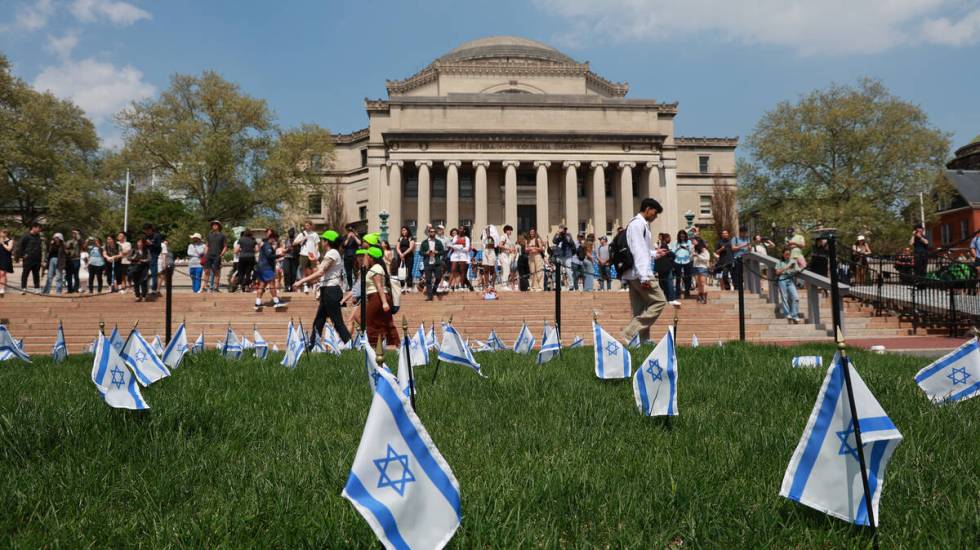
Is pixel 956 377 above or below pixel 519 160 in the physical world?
below

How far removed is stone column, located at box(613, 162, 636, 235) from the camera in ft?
163

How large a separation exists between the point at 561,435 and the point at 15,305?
643 inches

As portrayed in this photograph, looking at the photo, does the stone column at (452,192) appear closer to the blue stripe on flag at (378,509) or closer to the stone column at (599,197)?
the stone column at (599,197)

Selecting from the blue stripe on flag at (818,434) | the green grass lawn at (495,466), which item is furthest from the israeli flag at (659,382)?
the blue stripe on flag at (818,434)

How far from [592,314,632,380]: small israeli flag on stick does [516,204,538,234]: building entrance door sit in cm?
4828

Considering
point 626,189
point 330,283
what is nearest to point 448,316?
point 330,283

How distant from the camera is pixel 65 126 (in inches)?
1786

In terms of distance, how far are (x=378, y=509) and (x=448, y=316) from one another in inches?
481

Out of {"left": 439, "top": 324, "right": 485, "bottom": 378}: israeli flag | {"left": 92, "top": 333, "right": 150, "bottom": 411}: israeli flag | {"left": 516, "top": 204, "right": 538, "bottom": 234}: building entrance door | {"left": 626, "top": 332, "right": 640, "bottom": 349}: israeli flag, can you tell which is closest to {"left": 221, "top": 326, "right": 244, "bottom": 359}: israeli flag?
{"left": 439, "top": 324, "right": 485, "bottom": 378}: israeli flag

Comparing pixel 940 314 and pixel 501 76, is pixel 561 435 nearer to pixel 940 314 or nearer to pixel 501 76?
pixel 940 314

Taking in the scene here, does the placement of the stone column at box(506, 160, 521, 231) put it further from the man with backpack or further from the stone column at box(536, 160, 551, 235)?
the man with backpack

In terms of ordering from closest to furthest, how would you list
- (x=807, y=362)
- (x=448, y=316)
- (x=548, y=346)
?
(x=807, y=362)
(x=548, y=346)
(x=448, y=316)

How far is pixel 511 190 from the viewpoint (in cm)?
4881

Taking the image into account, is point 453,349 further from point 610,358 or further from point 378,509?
point 378,509
